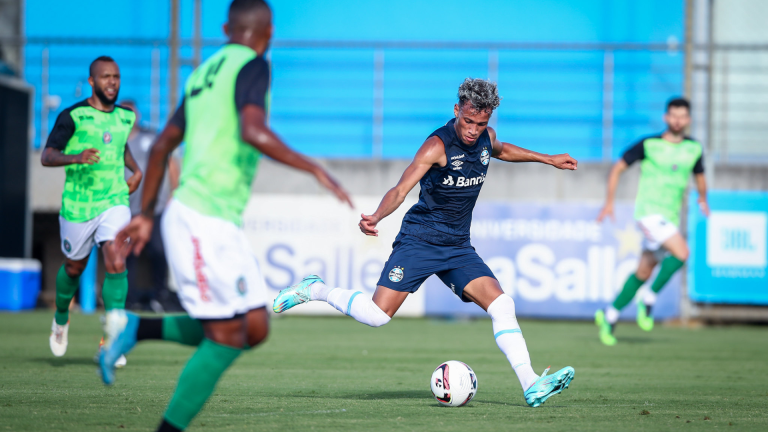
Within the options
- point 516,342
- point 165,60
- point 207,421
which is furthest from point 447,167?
point 165,60

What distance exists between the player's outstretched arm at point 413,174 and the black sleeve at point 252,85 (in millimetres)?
1670

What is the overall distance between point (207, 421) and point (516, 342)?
201 cm

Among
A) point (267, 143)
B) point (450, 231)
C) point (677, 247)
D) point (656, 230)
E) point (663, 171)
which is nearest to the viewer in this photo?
point (267, 143)

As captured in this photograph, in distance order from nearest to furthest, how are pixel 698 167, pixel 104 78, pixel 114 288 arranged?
pixel 114 288 < pixel 104 78 < pixel 698 167

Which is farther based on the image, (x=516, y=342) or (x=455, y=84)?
(x=455, y=84)

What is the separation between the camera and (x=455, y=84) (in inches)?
658

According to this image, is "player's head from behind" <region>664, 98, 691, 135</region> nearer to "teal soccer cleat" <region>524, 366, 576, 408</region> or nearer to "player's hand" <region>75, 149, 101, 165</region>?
"teal soccer cleat" <region>524, 366, 576, 408</region>

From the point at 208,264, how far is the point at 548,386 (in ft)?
7.96

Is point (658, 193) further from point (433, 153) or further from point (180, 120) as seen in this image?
point (180, 120)

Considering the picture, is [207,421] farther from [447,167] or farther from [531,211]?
[531,211]

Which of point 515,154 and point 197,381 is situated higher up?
point 515,154

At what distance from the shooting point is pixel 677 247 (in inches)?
413

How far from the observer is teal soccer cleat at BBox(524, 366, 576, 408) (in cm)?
530

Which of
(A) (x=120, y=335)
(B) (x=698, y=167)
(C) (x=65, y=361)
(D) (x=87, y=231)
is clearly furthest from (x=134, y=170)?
(B) (x=698, y=167)
